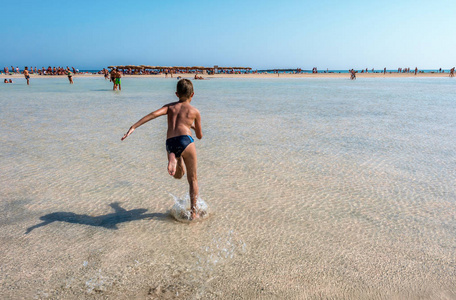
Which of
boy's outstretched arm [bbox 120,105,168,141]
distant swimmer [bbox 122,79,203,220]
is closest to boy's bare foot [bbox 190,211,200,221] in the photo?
distant swimmer [bbox 122,79,203,220]

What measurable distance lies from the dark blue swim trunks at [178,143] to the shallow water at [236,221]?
0.86 m

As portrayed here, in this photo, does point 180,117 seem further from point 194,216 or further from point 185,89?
point 194,216

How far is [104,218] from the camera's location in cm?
355

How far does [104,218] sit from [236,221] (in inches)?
58.6

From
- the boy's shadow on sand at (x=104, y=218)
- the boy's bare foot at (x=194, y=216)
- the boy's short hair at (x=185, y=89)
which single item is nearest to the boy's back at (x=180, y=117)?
the boy's short hair at (x=185, y=89)

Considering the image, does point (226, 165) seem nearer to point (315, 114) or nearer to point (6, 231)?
point (6, 231)

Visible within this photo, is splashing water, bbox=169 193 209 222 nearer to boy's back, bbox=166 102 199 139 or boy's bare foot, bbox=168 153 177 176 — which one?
boy's bare foot, bbox=168 153 177 176

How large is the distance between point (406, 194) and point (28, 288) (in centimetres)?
432

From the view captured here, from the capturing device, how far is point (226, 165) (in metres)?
5.32

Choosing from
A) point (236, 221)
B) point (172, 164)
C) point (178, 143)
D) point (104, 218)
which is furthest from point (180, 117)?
point (104, 218)

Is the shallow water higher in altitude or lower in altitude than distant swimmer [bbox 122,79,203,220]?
lower

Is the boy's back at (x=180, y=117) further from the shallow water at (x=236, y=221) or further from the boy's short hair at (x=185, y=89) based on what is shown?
the shallow water at (x=236, y=221)

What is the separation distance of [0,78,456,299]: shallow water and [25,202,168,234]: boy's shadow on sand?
22mm

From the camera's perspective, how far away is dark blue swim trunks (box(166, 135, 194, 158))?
10.1ft
